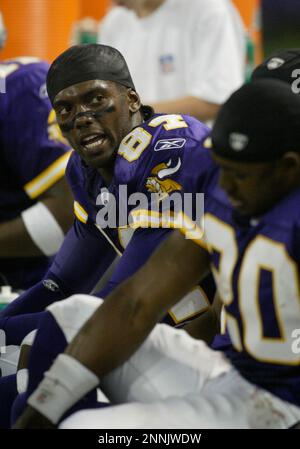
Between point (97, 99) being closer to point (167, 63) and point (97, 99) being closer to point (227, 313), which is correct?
point (227, 313)

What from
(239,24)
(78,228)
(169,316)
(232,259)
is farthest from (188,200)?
(239,24)

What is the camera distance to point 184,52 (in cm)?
396

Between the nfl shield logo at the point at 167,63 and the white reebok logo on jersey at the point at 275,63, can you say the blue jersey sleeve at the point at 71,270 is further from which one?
the nfl shield logo at the point at 167,63

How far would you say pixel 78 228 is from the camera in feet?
8.17

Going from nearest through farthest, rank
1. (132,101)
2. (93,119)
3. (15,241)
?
(93,119), (132,101), (15,241)

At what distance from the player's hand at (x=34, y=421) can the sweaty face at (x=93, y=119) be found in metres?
0.70

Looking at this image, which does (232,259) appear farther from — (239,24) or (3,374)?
(239,24)

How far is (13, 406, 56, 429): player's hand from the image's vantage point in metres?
1.72

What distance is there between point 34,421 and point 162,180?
0.63 m

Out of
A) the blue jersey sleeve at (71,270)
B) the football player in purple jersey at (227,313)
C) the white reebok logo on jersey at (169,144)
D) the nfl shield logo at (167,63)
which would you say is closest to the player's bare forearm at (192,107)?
the nfl shield logo at (167,63)

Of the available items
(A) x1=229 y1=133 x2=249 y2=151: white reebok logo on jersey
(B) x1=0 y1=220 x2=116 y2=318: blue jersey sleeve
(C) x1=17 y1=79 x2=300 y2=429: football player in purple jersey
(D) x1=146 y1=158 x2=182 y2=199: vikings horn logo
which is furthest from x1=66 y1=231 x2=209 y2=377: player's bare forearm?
(B) x1=0 y1=220 x2=116 y2=318: blue jersey sleeve

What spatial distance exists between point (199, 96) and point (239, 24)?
16.3 inches

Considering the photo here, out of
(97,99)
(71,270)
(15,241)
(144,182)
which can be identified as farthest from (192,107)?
(144,182)
